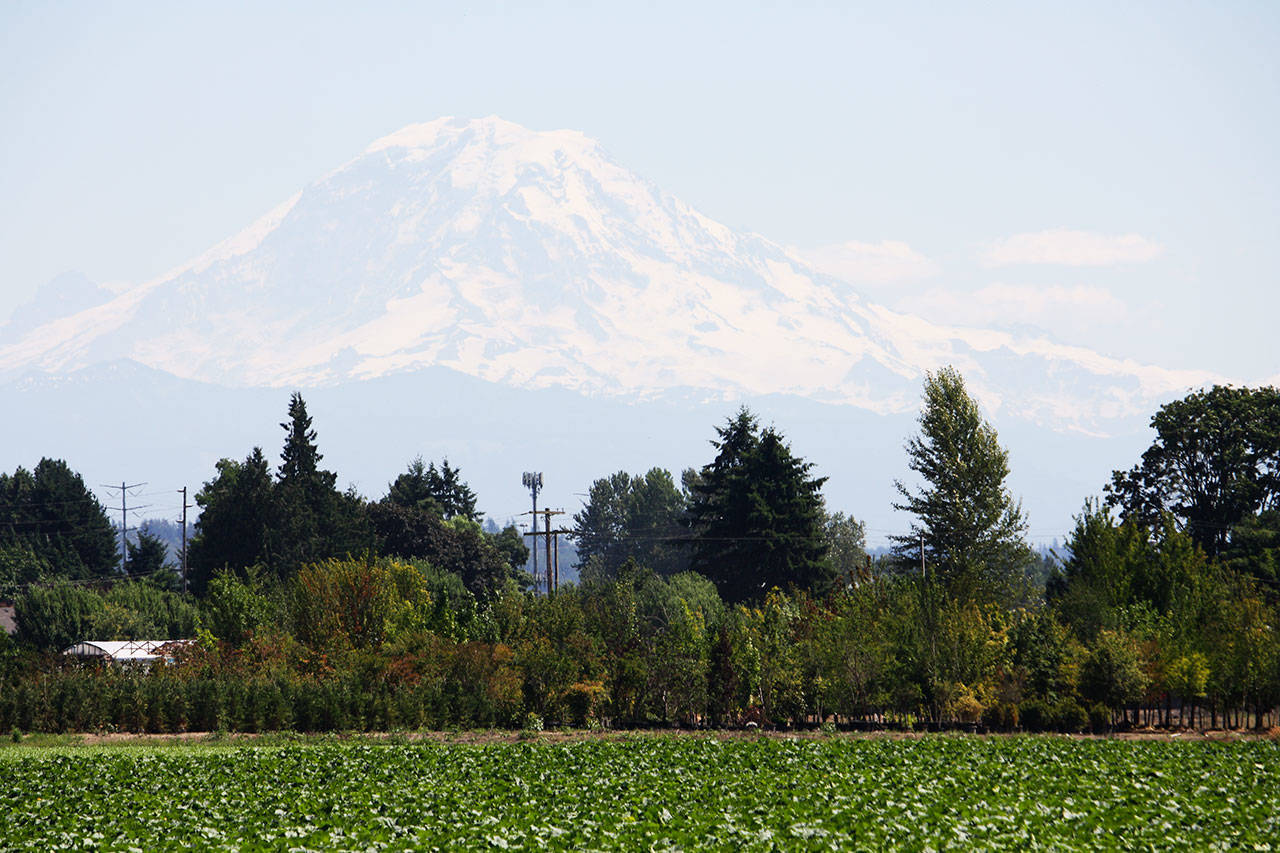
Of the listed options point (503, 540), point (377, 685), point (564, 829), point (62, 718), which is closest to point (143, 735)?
point (62, 718)

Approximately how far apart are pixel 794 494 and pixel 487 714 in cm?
4330

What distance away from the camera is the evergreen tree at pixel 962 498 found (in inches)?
2712

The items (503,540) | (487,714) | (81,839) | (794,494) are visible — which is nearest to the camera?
(81,839)

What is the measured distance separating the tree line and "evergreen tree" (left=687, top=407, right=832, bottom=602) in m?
0.25

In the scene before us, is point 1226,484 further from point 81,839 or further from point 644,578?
point 81,839

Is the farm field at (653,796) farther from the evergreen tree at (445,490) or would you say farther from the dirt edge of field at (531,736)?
the evergreen tree at (445,490)

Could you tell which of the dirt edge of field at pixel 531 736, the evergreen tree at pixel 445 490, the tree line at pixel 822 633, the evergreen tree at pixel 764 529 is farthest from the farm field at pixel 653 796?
the evergreen tree at pixel 445 490

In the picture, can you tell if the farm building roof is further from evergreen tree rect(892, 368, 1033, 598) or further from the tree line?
evergreen tree rect(892, 368, 1033, 598)

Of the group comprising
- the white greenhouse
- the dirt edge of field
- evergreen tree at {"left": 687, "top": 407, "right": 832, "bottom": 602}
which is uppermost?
evergreen tree at {"left": 687, "top": 407, "right": 832, "bottom": 602}

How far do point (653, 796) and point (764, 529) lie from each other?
192 feet

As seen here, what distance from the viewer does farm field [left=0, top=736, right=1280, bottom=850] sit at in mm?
21578

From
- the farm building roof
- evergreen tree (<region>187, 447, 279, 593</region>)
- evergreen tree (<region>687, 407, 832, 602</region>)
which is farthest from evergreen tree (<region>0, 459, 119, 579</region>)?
evergreen tree (<region>687, 407, 832, 602</region>)

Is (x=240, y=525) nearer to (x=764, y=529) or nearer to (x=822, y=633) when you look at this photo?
(x=764, y=529)

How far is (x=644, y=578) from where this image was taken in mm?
93062
